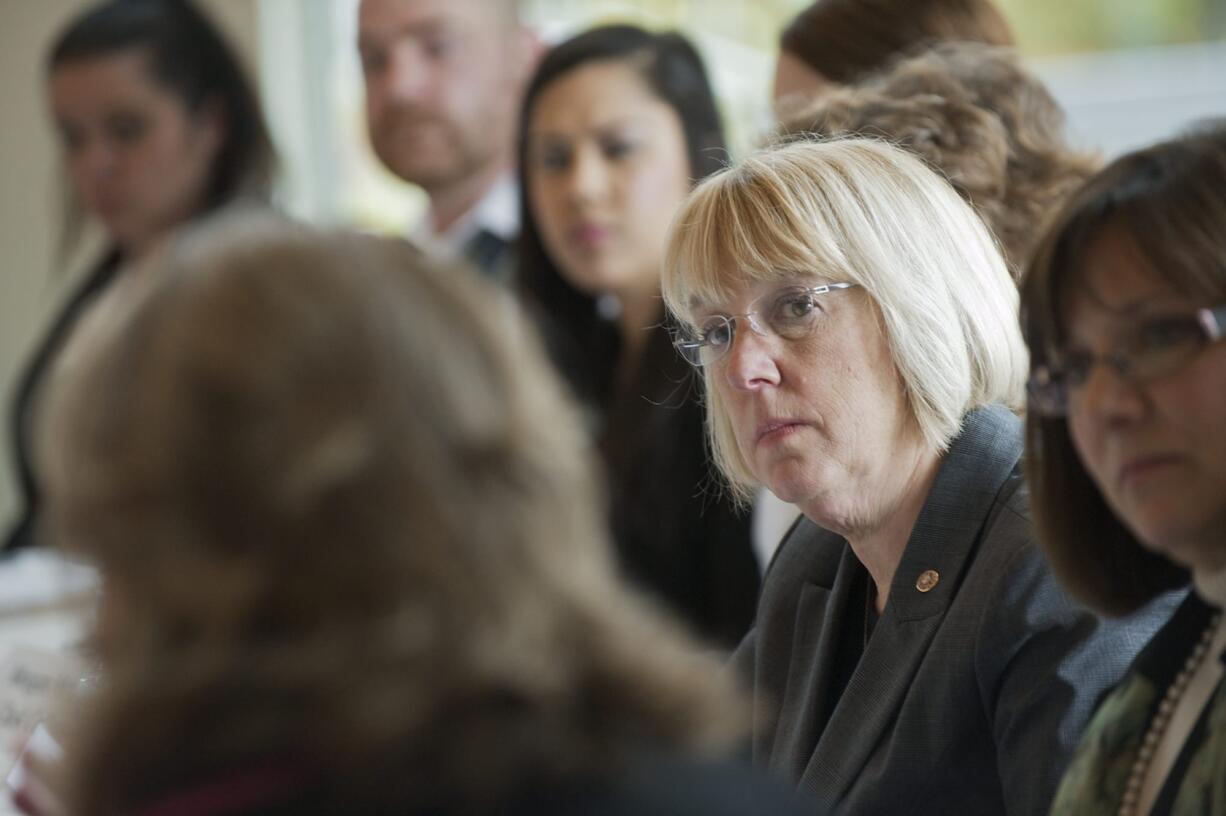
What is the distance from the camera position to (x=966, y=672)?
1.67 meters

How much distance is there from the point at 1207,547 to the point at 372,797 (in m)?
0.72

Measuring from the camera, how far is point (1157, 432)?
4.00ft

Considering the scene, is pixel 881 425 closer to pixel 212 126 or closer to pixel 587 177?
pixel 587 177

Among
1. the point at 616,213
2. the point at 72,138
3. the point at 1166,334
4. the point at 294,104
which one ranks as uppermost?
the point at 1166,334

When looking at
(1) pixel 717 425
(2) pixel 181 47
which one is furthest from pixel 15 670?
(2) pixel 181 47

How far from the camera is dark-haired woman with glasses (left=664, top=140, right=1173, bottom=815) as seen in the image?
1687 mm

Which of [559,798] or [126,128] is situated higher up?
[559,798]

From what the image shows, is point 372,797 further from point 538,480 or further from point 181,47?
point 181,47

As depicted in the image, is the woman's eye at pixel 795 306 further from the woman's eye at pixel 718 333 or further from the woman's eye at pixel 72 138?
the woman's eye at pixel 72 138

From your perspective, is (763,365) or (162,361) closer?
(162,361)

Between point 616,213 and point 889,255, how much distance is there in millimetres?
1457

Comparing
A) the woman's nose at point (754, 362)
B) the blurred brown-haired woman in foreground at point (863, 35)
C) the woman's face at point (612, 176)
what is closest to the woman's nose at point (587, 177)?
the woman's face at point (612, 176)

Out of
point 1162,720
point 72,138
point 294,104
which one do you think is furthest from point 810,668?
point 294,104

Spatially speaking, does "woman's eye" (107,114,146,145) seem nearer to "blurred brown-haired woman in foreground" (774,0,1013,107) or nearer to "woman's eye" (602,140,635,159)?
"woman's eye" (602,140,635,159)
